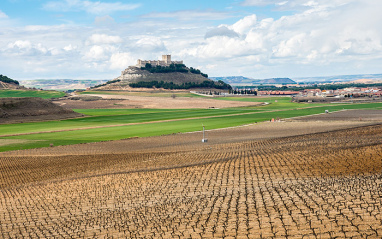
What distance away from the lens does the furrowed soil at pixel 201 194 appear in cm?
1691

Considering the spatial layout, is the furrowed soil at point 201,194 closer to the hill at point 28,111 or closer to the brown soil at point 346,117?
the brown soil at point 346,117

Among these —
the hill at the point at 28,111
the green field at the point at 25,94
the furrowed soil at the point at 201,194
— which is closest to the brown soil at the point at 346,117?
the furrowed soil at the point at 201,194

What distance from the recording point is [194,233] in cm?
1655

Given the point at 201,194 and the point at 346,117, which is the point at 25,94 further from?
the point at 201,194

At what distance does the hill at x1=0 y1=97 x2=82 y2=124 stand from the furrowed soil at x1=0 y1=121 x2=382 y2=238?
4486 centimetres

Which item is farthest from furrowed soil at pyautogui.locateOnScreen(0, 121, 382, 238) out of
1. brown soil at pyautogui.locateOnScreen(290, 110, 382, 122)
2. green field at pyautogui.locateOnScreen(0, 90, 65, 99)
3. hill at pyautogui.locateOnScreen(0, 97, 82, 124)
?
green field at pyautogui.locateOnScreen(0, 90, 65, 99)

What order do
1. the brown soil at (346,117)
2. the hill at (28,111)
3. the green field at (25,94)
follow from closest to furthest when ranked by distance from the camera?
the brown soil at (346,117)
the hill at (28,111)
the green field at (25,94)

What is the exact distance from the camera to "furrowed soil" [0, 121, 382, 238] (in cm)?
1691

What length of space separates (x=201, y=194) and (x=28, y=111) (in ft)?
238

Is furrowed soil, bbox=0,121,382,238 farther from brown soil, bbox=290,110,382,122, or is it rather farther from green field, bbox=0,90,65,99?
green field, bbox=0,90,65,99

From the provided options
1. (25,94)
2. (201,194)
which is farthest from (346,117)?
(25,94)

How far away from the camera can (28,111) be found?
86688 mm

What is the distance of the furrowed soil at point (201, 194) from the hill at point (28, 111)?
44.9 m

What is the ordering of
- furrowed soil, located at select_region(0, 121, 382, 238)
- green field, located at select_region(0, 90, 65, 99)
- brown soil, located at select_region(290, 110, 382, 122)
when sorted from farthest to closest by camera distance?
green field, located at select_region(0, 90, 65, 99) < brown soil, located at select_region(290, 110, 382, 122) < furrowed soil, located at select_region(0, 121, 382, 238)
